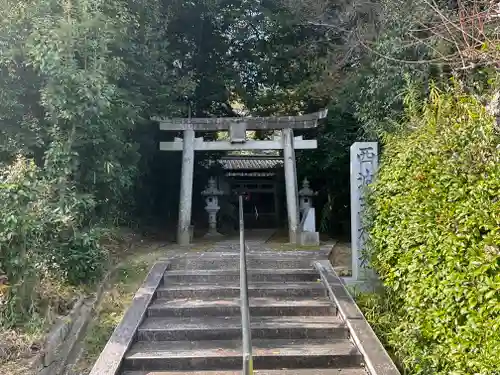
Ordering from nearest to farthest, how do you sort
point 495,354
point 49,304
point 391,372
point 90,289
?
point 495,354 → point 391,372 → point 49,304 → point 90,289

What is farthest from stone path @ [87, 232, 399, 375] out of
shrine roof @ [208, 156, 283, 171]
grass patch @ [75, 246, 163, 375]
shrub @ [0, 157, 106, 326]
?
shrine roof @ [208, 156, 283, 171]

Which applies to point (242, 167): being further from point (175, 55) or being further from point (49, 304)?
point (49, 304)

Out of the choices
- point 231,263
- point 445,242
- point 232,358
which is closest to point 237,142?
point 231,263

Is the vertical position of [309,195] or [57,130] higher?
[57,130]

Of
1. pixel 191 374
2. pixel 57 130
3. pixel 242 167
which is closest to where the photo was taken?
pixel 191 374

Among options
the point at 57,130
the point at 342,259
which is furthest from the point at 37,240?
the point at 342,259

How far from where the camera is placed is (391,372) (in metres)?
3.98

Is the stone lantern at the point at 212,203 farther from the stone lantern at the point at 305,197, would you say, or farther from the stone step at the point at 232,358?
the stone step at the point at 232,358

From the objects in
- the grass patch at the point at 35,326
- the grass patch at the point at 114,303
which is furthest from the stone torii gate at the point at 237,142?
the grass patch at the point at 35,326

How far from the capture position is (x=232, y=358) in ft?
14.3

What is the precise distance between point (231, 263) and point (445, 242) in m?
3.91

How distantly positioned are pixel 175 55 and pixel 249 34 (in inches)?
85.9

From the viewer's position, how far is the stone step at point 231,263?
22.1 ft

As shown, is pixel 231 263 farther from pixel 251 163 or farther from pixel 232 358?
pixel 251 163
